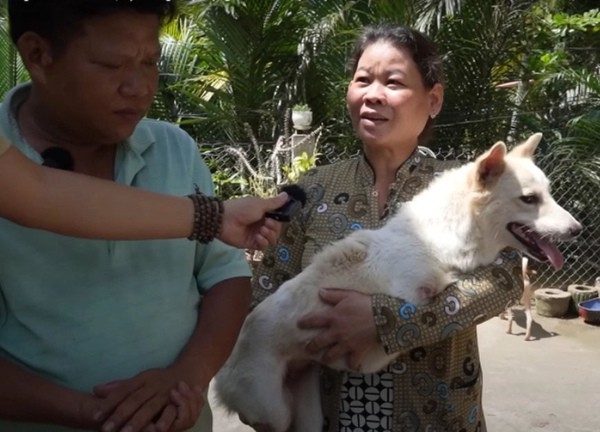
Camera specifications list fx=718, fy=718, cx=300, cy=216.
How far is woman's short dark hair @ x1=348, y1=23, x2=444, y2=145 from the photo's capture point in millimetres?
2184

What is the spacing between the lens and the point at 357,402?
201 centimetres

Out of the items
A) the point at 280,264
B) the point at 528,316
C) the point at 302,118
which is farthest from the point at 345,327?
the point at 302,118

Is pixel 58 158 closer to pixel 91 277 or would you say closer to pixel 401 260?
pixel 91 277

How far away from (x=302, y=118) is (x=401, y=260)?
5411 millimetres

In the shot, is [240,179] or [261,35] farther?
[261,35]

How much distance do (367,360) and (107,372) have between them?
0.74 meters

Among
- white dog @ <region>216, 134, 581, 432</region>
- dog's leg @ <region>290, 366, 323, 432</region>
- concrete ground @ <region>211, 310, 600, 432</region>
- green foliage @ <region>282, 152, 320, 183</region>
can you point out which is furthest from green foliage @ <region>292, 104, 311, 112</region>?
dog's leg @ <region>290, 366, 323, 432</region>

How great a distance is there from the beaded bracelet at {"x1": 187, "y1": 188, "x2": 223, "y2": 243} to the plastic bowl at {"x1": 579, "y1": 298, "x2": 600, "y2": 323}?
18.2ft

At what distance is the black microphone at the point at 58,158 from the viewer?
57.9 inches

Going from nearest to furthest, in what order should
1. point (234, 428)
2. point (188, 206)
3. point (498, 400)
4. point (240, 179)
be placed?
point (188, 206) → point (234, 428) → point (498, 400) → point (240, 179)

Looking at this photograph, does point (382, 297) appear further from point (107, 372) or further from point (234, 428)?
point (234, 428)

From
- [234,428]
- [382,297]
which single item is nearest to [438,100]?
[382,297]

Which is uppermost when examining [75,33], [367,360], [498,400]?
[75,33]

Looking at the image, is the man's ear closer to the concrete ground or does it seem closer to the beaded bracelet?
the beaded bracelet
